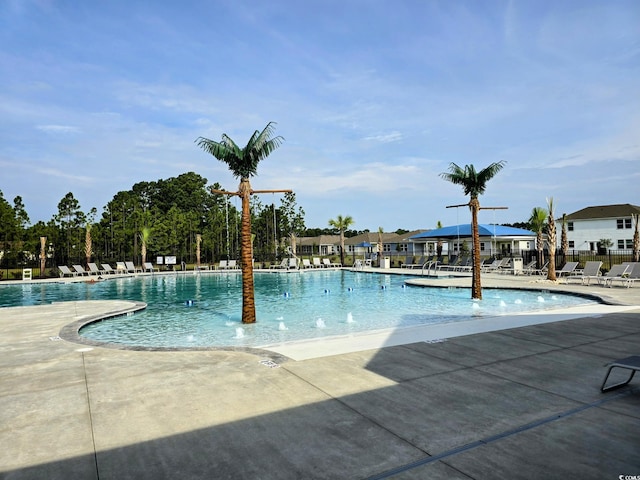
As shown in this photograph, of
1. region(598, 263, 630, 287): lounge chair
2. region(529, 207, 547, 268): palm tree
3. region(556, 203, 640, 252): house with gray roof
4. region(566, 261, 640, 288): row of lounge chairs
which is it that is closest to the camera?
region(566, 261, 640, 288): row of lounge chairs

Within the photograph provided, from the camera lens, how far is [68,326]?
924 centimetres

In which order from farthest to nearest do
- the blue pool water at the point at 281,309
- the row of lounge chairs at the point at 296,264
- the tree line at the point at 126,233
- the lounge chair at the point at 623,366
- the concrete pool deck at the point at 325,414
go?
the row of lounge chairs at the point at 296,264 < the tree line at the point at 126,233 < the blue pool water at the point at 281,309 < the lounge chair at the point at 623,366 < the concrete pool deck at the point at 325,414

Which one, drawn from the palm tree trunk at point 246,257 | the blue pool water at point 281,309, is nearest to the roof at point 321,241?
the blue pool water at point 281,309

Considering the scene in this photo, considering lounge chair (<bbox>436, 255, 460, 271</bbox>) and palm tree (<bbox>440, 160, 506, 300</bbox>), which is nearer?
palm tree (<bbox>440, 160, 506, 300</bbox>)

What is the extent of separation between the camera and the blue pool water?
9.82 metres

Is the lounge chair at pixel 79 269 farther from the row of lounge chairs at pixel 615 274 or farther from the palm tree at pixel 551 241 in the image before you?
the row of lounge chairs at pixel 615 274

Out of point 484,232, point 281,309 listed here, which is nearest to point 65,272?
point 281,309

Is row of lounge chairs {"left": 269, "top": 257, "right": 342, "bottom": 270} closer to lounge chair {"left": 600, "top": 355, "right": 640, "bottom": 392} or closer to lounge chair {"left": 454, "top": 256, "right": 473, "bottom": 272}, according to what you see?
lounge chair {"left": 454, "top": 256, "right": 473, "bottom": 272}

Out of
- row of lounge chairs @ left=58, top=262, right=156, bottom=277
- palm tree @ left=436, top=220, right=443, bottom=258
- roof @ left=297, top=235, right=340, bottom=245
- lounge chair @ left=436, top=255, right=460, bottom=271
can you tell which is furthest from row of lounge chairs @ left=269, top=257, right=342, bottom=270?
roof @ left=297, top=235, right=340, bottom=245

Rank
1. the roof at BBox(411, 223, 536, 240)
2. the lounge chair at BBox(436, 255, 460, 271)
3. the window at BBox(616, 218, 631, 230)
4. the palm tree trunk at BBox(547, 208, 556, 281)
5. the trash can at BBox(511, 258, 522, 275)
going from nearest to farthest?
the palm tree trunk at BBox(547, 208, 556, 281), the trash can at BBox(511, 258, 522, 275), the roof at BBox(411, 223, 536, 240), the lounge chair at BBox(436, 255, 460, 271), the window at BBox(616, 218, 631, 230)

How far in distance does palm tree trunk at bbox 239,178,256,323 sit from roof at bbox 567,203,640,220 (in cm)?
4529

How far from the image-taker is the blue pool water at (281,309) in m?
9.82

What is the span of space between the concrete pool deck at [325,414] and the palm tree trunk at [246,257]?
4286 millimetres

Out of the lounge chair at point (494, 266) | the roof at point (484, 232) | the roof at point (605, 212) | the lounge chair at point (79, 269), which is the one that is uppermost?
the roof at point (605, 212)
